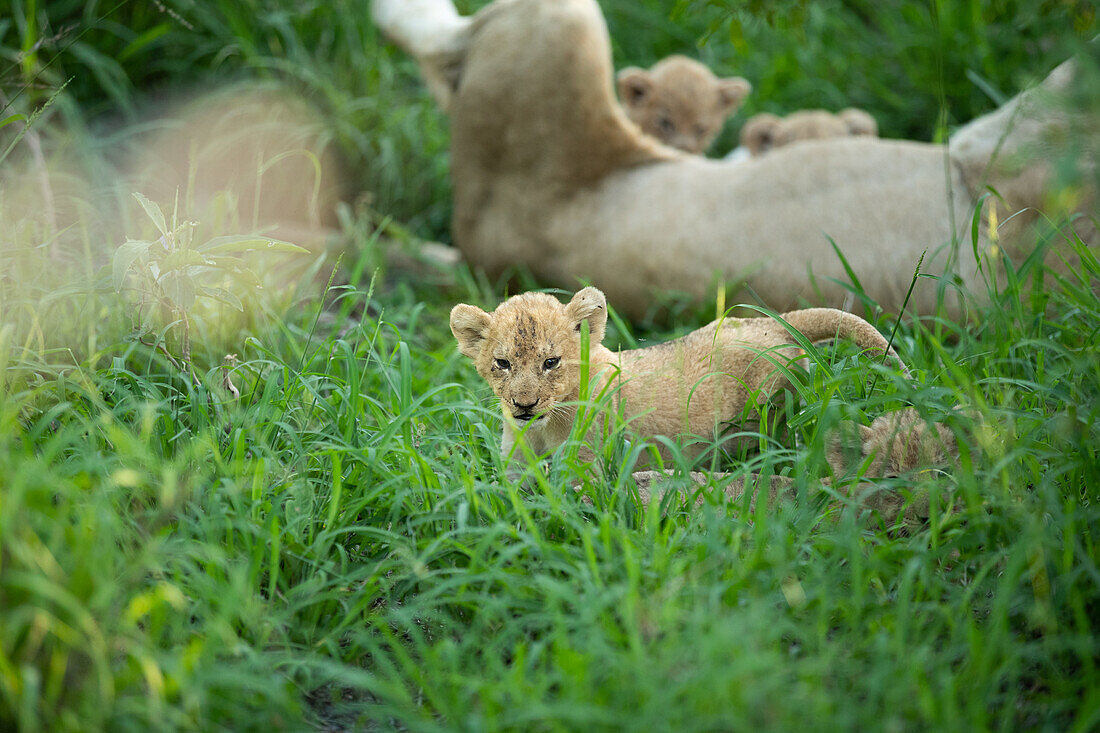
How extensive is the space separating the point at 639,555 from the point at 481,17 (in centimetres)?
348

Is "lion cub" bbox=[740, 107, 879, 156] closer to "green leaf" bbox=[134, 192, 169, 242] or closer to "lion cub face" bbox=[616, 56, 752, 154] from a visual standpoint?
"lion cub face" bbox=[616, 56, 752, 154]

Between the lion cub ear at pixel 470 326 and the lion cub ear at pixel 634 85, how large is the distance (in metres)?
3.90

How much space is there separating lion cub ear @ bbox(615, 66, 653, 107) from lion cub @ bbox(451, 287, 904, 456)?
11.3 feet

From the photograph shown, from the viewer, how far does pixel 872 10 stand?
23.0ft

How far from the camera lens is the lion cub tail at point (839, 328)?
2.86m

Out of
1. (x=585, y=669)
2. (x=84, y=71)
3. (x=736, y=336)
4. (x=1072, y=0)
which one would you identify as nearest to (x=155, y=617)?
(x=585, y=669)

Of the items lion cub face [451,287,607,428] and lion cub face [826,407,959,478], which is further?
lion cub face [451,287,607,428]

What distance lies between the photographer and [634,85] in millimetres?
6195

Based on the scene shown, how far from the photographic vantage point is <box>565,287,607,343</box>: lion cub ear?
2697mm

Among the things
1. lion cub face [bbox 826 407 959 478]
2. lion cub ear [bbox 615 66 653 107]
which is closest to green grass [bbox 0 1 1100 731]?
lion cub face [bbox 826 407 959 478]

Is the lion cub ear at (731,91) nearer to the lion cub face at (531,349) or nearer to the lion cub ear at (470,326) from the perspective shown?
the lion cub face at (531,349)

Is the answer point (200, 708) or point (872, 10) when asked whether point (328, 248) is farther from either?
point (872, 10)

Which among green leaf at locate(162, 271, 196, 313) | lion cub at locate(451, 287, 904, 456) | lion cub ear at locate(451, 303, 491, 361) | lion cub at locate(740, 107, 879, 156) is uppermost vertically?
green leaf at locate(162, 271, 196, 313)

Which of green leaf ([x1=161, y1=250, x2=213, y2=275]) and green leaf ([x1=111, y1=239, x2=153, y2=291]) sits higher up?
green leaf ([x1=111, y1=239, x2=153, y2=291])
